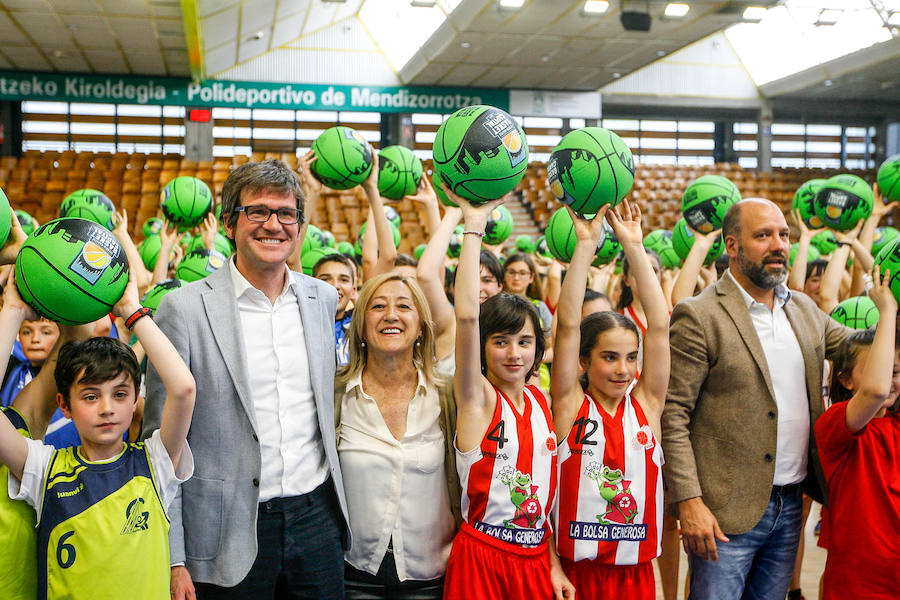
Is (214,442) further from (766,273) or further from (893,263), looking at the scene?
(893,263)

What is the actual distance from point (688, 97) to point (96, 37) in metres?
11.6

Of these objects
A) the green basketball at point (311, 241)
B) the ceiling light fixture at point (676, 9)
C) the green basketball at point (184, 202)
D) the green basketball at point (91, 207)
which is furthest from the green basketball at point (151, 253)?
the ceiling light fixture at point (676, 9)

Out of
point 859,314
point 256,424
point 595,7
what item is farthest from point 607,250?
point 595,7

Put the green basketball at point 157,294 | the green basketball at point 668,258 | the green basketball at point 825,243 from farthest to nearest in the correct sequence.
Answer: the green basketball at point 825,243
the green basketball at point 668,258
the green basketball at point 157,294

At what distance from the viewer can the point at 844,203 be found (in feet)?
13.0

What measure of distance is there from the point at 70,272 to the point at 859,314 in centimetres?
314

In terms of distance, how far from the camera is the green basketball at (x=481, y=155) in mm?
2041

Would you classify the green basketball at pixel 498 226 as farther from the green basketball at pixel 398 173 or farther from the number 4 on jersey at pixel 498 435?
the number 4 on jersey at pixel 498 435

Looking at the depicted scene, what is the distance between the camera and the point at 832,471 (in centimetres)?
229

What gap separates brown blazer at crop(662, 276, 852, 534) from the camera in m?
2.26

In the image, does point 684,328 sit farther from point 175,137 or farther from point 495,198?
point 175,137

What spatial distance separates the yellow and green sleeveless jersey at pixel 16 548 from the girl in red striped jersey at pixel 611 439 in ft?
4.55

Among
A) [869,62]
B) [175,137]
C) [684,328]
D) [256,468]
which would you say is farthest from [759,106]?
[256,468]

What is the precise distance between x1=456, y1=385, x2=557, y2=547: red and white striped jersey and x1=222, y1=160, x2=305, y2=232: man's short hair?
83cm
